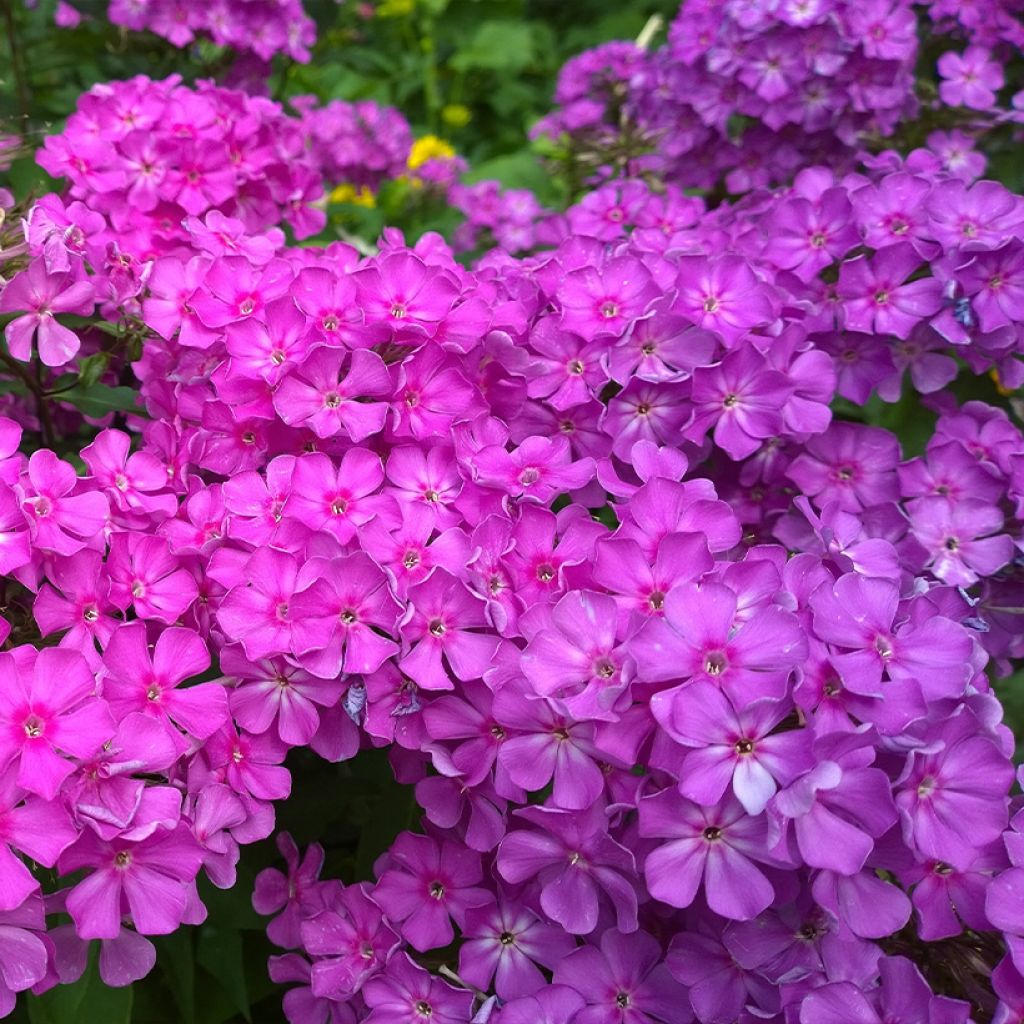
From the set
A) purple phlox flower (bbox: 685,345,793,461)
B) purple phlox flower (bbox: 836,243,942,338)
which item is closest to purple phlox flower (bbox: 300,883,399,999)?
purple phlox flower (bbox: 685,345,793,461)

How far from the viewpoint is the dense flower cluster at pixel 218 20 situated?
193cm

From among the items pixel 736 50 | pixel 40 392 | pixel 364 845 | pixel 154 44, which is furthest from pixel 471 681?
pixel 154 44

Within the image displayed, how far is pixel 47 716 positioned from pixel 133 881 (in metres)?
0.16

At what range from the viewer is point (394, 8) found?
151 inches

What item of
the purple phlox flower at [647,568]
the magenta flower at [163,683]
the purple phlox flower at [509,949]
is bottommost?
the purple phlox flower at [509,949]

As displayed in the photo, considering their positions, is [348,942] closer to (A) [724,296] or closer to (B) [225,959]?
(B) [225,959]

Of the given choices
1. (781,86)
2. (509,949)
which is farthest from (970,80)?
(509,949)

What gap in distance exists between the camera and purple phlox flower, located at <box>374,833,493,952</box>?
1.04 metres

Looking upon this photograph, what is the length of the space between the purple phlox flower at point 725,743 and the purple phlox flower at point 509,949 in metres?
0.29

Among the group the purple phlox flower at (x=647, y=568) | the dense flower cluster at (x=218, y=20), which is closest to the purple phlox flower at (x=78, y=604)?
the purple phlox flower at (x=647, y=568)

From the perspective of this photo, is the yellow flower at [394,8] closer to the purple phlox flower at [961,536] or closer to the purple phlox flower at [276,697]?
the purple phlox flower at [961,536]

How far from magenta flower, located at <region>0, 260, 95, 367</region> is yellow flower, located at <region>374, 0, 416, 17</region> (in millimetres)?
3070

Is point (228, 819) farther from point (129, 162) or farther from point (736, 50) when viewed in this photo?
point (736, 50)

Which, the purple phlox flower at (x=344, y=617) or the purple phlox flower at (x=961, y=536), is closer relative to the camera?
the purple phlox flower at (x=344, y=617)
